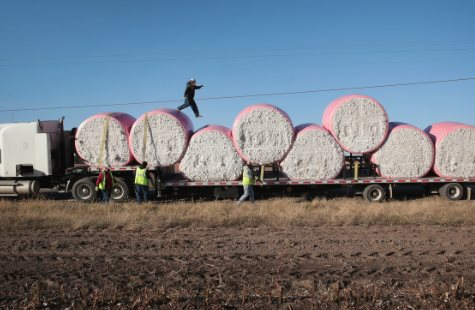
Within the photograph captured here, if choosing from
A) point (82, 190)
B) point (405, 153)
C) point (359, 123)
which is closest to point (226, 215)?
point (359, 123)

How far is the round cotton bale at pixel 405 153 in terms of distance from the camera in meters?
12.9

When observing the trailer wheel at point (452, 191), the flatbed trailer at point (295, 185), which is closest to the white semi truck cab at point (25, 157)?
the flatbed trailer at point (295, 185)

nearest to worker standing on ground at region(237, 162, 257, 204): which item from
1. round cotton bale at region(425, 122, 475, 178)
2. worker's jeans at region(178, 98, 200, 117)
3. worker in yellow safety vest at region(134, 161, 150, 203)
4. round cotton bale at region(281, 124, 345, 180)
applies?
round cotton bale at region(281, 124, 345, 180)

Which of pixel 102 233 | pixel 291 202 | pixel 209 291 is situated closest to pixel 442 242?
pixel 209 291

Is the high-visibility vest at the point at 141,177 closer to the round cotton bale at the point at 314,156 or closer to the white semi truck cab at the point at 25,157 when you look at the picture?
the white semi truck cab at the point at 25,157

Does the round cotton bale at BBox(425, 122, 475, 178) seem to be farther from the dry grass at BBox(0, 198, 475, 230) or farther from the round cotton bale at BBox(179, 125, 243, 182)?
the round cotton bale at BBox(179, 125, 243, 182)

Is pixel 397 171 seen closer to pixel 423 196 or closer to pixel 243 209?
pixel 423 196

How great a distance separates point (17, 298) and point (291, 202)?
915cm

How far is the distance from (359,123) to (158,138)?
6833 mm

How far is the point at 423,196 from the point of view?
14.3 meters

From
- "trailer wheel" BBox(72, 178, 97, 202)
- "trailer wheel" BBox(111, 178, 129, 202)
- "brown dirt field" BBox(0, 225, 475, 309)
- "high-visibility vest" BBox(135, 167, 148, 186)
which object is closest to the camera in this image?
"brown dirt field" BBox(0, 225, 475, 309)

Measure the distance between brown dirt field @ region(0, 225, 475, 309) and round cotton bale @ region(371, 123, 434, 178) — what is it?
4.64 m

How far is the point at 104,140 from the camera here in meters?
13.3

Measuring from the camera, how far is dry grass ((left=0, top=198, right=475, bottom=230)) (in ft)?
29.3
